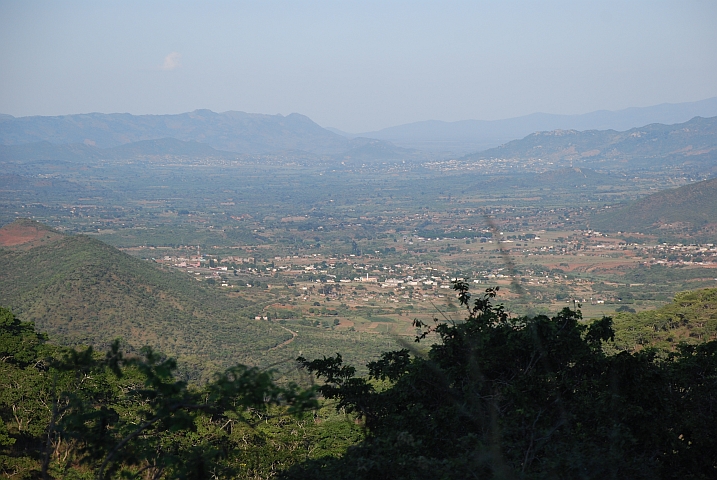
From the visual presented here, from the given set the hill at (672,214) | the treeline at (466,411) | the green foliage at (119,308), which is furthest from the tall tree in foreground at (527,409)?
the hill at (672,214)

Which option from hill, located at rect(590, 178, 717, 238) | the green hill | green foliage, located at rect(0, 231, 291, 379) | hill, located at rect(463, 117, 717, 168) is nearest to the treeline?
the green hill

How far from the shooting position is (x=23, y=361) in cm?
1633

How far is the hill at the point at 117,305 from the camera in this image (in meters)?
30.6

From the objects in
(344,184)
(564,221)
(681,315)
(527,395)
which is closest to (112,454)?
(527,395)

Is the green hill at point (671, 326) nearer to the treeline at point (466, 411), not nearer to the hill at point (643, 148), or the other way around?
the treeline at point (466, 411)

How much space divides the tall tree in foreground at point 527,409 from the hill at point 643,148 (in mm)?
169212

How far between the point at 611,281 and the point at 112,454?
2087 inches

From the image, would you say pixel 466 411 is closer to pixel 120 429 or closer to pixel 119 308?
pixel 120 429

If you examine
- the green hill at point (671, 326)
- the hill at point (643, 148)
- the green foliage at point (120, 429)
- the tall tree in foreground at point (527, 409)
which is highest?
the hill at point (643, 148)

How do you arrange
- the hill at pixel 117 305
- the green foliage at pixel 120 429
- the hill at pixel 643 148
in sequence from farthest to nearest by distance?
the hill at pixel 643 148 < the hill at pixel 117 305 < the green foliage at pixel 120 429

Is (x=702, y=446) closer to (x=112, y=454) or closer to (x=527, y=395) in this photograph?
(x=527, y=395)

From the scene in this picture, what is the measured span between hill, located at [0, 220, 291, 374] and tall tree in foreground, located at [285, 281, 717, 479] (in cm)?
1931

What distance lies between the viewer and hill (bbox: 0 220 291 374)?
30.6 metres

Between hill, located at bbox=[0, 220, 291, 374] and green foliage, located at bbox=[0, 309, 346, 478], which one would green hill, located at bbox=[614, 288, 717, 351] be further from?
hill, located at bbox=[0, 220, 291, 374]
